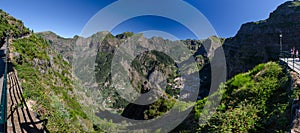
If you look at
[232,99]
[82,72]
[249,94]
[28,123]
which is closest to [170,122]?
[232,99]

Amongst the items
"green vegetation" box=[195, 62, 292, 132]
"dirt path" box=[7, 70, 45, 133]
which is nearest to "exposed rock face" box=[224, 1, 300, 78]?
"green vegetation" box=[195, 62, 292, 132]

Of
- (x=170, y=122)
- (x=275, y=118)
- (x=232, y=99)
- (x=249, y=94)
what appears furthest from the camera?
(x=170, y=122)

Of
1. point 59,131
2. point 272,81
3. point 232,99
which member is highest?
point 272,81

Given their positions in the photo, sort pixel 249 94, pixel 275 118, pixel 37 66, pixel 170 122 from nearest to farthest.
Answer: pixel 275 118, pixel 249 94, pixel 170 122, pixel 37 66

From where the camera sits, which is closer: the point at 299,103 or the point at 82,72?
the point at 299,103

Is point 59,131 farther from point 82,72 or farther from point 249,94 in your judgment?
point 82,72

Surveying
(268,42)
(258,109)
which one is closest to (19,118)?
(258,109)

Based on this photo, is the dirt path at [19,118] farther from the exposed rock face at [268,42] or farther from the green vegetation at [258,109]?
the exposed rock face at [268,42]
